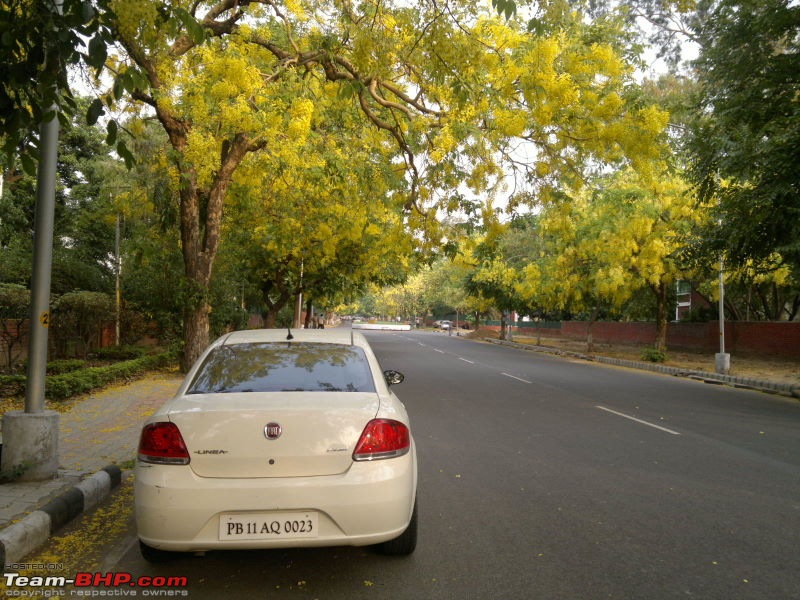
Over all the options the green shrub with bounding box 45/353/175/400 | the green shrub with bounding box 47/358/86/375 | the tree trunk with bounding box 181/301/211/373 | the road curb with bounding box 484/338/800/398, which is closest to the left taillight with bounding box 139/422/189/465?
the green shrub with bounding box 45/353/175/400

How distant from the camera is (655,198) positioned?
21.9 m

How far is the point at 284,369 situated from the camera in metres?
4.12

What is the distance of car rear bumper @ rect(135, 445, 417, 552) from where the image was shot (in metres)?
3.34

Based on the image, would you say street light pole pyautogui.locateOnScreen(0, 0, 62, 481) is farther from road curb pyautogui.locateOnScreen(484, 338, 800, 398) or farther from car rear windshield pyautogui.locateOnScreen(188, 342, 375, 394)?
road curb pyautogui.locateOnScreen(484, 338, 800, 398)

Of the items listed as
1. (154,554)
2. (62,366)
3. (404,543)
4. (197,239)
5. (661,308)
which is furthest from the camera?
(661,308)

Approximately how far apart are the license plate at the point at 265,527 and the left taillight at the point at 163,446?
1.39ft

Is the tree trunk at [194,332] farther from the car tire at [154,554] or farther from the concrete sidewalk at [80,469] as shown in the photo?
the car tire at [154,554]

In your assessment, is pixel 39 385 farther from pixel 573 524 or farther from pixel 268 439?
pixel 573 524

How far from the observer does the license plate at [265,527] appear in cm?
→ 335

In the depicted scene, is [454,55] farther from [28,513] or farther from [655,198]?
[655,198]

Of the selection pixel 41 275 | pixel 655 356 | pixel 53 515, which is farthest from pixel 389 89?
pixel 655 356

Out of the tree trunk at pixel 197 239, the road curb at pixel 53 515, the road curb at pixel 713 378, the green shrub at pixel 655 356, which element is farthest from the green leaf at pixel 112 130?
the green shrub at pixel 655 356

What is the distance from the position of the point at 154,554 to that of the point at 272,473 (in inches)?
41.3

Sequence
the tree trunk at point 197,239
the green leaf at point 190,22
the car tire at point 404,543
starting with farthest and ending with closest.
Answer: the tree trunk at point 197,239
the green leaf at point 190,22
the car tire at point 404,543
